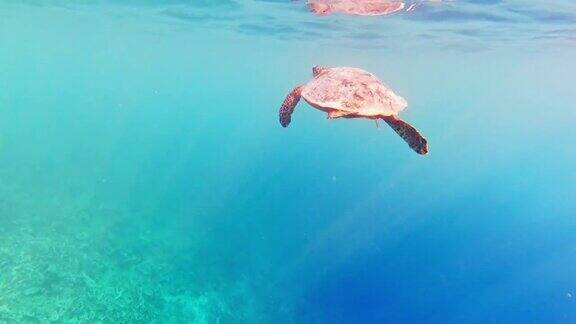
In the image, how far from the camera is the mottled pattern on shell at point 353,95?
19.0ft

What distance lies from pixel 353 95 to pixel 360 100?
159 millimetres

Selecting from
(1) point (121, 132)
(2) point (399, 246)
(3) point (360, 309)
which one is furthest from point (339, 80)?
(1) point (121, 132)

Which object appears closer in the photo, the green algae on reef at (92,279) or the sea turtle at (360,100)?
the sea turtle at (360,100)

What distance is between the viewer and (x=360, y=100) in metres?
5.90

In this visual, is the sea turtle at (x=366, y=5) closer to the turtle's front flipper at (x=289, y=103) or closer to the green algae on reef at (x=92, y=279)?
the turtle's front flipper at (x=289, y=103)

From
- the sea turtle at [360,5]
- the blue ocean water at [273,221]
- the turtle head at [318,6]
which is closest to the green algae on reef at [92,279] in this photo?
the blue ocean water at [273,221]

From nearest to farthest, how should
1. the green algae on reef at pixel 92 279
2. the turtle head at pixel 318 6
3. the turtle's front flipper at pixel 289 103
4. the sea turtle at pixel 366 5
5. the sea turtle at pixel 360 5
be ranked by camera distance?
the turtle's front flipper at pixel 289 103
the green algae on reef at pixel 92 279
the sea turtle at pixel 360 5
the sea turtle at pixel 366 5
the turtle head at pixel 318 6

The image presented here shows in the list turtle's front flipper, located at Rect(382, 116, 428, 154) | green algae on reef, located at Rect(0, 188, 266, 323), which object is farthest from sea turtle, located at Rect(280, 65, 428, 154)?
green algae on reef, located at Rect(0, 188, 266, 323)

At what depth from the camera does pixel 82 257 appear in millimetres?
15078

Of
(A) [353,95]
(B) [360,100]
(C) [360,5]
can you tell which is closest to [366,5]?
(C) [360,5]

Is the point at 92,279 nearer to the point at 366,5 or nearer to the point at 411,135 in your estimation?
the point at 411,135

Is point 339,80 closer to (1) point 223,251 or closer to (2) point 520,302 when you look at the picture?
(1) point 223,251

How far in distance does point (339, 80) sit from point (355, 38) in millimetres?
29695

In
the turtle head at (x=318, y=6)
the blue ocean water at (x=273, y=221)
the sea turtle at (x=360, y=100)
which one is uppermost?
the sea turtle at (x=360, y=100)
